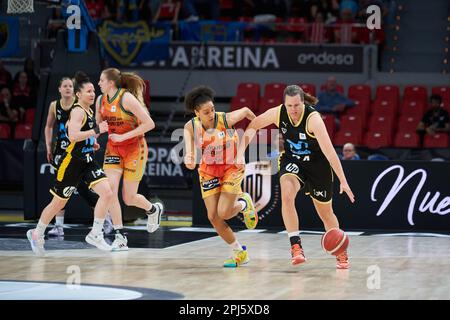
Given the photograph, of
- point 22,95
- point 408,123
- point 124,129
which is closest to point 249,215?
point 124,129

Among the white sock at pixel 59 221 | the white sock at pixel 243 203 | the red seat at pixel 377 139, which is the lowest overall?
the white sock at pixel 59 221

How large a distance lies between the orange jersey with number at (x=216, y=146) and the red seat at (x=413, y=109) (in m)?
10.0

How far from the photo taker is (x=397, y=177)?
15.2 m

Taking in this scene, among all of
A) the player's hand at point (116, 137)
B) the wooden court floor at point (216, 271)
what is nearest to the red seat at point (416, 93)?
the wooden court floor at point (216, 271)

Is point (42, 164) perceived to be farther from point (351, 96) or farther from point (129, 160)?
point (351, 96)

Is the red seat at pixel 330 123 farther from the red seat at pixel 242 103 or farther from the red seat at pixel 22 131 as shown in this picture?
the red seat at pixel 22 131

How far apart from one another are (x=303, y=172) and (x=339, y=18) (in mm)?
11996

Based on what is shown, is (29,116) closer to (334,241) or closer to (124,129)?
(124,129)

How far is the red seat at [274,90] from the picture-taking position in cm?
2073

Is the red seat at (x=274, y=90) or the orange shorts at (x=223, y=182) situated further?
the red seat at (x=274, y=90)

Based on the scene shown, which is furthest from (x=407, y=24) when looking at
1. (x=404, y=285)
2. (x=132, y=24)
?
(x=404, y=285)

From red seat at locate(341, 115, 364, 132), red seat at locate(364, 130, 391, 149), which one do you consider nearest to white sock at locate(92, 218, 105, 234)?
red seat at locate(364, 130, 391, 149)

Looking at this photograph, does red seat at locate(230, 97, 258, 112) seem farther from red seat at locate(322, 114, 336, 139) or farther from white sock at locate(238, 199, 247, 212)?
white sock at locate(238, 199, 247, 212)

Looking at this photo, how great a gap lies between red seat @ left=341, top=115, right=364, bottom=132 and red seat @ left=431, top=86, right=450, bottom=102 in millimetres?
1807
